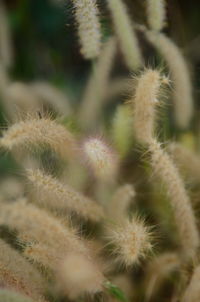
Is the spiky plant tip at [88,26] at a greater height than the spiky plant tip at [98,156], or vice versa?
the spiky plant tip at [88,26]

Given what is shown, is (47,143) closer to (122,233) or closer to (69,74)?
(122,233)

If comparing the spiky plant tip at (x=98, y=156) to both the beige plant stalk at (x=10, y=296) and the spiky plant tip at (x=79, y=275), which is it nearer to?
the spiky plant tip at (x=79, y=275)

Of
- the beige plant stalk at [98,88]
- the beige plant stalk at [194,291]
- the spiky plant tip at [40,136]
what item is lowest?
the beige plant stalk at [194,291]

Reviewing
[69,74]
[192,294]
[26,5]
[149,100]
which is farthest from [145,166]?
[26,5]

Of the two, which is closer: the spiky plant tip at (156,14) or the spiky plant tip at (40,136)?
the spiky plant tip at (40,136)

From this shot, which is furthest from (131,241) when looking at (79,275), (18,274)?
(18,274)

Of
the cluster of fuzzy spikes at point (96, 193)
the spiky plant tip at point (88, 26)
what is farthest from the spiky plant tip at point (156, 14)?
the spiky plant tip at point (88, 26)

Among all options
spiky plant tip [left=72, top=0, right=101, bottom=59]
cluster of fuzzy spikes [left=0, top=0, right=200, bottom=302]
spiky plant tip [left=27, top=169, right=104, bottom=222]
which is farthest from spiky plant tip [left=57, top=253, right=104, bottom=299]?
spiky plant tip [left=72, top=0, right=101, bottom=59]

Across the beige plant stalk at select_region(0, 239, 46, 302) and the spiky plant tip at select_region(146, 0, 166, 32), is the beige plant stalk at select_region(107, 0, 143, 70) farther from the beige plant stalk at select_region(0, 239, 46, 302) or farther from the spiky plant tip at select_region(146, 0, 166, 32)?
the beige plant stalk at select_region(0, 239, 46, 302)

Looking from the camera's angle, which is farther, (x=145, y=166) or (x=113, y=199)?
(x=145, y=166)

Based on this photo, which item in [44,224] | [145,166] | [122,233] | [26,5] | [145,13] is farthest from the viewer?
[26,5]

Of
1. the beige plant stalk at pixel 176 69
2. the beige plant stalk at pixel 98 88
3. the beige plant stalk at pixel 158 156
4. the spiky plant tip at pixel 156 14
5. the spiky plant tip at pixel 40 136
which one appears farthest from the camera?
the beige plant stalk at pixel 98 88
